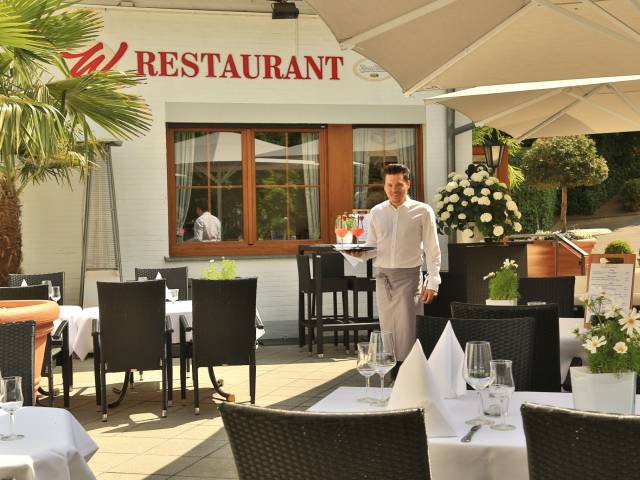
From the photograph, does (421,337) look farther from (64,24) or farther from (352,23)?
(64,24)

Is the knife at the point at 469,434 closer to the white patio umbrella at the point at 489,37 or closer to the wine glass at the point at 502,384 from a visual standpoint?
the wine glass at the point at 502,384

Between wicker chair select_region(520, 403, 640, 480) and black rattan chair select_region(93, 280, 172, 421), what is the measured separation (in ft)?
A: 15.6

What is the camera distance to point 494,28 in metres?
4.62

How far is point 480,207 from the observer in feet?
32.4

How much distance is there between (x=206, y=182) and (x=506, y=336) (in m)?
7.86

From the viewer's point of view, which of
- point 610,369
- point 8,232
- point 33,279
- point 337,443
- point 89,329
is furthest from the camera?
point 8,232

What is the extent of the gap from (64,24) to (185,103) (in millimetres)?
4522

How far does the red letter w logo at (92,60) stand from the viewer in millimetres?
10969

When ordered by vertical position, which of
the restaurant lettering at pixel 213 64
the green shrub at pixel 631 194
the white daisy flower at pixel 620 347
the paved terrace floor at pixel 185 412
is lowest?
the paved terrace floor at pixel 185 412

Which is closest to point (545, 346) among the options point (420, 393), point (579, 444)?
point (420, 393)

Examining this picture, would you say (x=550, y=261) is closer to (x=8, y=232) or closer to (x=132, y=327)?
(x=8, y=232)

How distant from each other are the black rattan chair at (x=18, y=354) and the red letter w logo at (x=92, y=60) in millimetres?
7292

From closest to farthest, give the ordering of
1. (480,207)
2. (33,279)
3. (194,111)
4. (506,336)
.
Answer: (506,336), (33,279), (480,207), (194,111)

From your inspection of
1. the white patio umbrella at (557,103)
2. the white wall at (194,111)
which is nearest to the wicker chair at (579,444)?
the white patio umbrella at (557,103)
